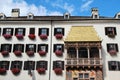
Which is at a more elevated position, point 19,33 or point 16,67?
point 19,33

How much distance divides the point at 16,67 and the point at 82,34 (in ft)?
42.8

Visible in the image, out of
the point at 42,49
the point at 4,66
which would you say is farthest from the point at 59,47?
the point at 4,66

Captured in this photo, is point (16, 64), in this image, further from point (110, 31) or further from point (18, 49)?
point (110, 31)

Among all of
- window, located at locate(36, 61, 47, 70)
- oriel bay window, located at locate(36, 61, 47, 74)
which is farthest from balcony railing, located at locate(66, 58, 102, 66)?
oriel bay window, located at locate(36, 61, 47, 74)

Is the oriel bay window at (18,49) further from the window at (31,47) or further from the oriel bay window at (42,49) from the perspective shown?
the oriel bay window at (42,49)

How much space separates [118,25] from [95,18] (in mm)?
4357

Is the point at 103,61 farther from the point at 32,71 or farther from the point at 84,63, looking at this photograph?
the point at 32,71

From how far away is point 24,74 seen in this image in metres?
44.2

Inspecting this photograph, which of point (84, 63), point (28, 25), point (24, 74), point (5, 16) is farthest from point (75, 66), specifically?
point (5, 16)

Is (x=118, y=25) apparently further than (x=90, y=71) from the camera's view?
Yes

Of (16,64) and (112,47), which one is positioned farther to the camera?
(112,47)

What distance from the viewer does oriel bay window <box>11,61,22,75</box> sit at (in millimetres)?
44062

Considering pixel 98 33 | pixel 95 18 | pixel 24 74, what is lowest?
pixel 24 74

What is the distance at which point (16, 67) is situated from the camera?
44656 mm
